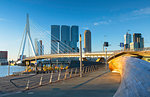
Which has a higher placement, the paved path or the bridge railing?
the paved path

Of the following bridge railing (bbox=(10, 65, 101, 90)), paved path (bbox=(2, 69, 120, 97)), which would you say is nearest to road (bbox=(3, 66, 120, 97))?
paved path (bbox=(2, 69, 120, 97))

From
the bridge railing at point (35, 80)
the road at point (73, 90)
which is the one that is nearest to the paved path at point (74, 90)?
the road at point (73, 90)

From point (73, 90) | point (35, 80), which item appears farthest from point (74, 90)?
point (35, 80)

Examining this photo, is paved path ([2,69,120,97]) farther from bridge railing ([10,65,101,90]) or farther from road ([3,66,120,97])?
bridge railing ([10,65,101,90])

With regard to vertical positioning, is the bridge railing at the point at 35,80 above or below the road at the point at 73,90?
below

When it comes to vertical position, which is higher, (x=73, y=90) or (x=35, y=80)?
(x=73, y=90)

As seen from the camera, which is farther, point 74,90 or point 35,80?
point 35,80

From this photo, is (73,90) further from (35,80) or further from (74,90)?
(35,80)

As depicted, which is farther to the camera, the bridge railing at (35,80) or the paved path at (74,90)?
the bridge railing at (35,80)

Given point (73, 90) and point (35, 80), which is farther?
point (35, 80)

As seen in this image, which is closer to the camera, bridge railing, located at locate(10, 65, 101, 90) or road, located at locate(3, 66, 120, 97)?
road, located at locate(3, 66, 120, 97)

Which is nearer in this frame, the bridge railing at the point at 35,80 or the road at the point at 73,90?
the road at the point at 73,90

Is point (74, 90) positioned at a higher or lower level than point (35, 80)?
higher

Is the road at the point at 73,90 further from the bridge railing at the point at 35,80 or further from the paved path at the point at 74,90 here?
the bridge railing at the point at 35,80
